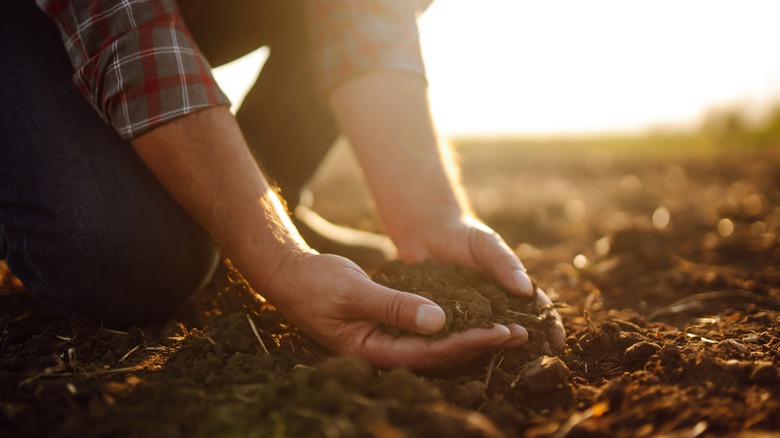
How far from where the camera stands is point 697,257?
9.33ft

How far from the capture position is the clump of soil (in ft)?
4.66

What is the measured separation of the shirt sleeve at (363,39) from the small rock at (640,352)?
4.12 ft

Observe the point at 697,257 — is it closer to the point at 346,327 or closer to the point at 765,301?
the point at 765,301

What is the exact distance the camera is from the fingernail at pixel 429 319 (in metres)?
1.32

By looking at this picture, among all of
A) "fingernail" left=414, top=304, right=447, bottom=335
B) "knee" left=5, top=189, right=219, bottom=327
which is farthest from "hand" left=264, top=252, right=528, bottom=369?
"knee" left=5, top=189, right=219, bottom=327

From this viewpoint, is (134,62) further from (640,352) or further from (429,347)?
(640,352)

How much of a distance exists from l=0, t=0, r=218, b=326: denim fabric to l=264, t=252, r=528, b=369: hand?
0.56 metres

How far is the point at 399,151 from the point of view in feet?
6.73

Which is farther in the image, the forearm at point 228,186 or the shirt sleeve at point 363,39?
the shirt sleeve at point 363,39

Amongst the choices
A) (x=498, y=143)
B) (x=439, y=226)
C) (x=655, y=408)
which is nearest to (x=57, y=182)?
(x=439, y=226)

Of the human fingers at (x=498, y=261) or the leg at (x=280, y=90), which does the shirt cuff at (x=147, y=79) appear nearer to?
the leg at (x=280, y=90)

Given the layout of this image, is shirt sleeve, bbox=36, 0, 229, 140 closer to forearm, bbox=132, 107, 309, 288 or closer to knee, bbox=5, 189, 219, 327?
forearm, bbox=132, 107, 309, 288

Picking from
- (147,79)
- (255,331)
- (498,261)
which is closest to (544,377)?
(498,261)

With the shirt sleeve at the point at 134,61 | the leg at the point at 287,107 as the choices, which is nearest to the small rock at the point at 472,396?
the shirt sleeve at the point at 134,61
